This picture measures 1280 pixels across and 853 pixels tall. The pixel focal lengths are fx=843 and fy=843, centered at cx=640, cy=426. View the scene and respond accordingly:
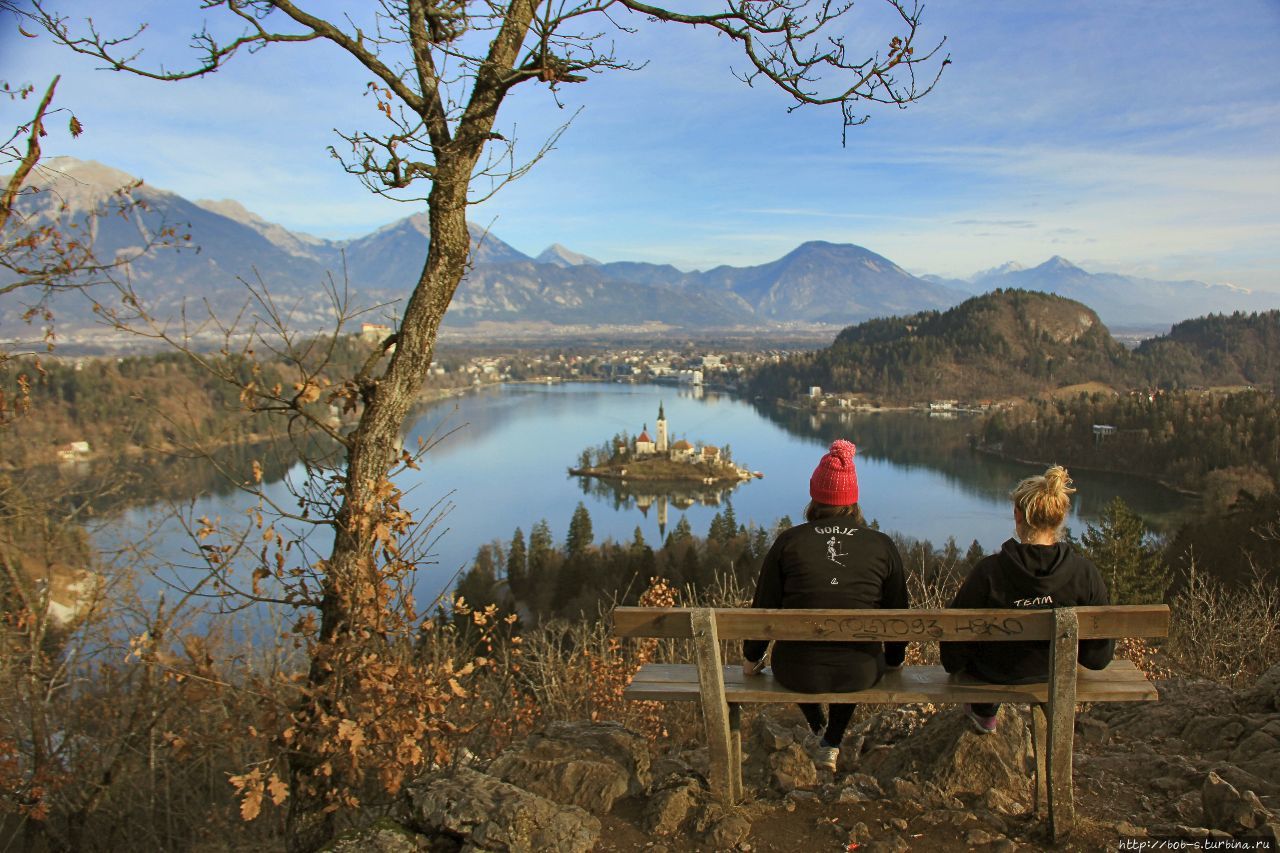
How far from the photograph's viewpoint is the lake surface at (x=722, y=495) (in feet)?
119

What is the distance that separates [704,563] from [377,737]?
23793 millimetres

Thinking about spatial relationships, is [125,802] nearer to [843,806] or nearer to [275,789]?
[275,789]

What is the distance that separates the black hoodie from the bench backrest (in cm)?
21

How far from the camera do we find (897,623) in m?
2.52

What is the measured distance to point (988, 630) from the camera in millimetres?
2480

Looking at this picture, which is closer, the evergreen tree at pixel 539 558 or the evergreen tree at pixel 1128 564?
the evergreen tree at pixel 1128 564

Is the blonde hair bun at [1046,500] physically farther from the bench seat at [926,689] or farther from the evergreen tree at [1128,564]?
the evergreen tree at [1128,564]

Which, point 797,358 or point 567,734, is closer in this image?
point 567,734

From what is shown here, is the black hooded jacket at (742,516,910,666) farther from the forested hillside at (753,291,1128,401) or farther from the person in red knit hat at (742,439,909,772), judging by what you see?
the forested hillside at (753,291,1128,401)

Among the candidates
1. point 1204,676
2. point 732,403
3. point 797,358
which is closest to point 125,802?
point 1204,676

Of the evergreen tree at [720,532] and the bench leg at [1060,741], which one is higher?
the bench leg at [1060,741]

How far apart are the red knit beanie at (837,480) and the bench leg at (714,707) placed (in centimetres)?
59

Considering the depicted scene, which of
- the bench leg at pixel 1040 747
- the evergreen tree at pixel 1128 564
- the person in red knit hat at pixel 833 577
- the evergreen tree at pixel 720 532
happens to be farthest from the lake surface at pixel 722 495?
the evergreen tree at pixel 1128 564

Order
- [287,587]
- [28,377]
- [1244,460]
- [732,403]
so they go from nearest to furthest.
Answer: [287,587] < [28,377] < [1244,460] < [732,403]
